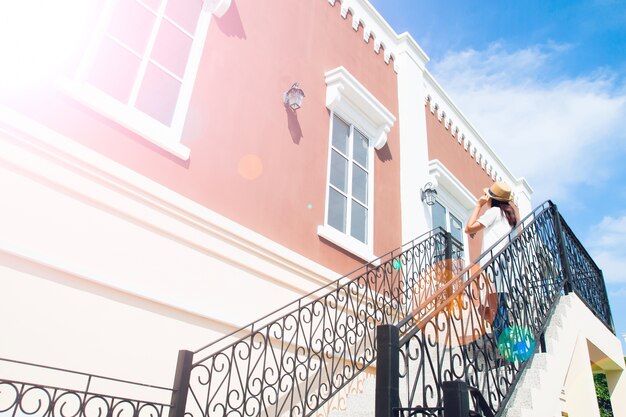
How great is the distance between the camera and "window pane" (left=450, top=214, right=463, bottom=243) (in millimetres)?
9883

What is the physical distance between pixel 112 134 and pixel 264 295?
2.17m

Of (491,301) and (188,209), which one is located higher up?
(188,209)

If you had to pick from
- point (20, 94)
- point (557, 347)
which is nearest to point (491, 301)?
point (557, 347)

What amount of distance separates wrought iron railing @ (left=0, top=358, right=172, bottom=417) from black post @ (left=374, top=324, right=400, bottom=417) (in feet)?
4.88

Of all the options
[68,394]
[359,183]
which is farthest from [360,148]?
[68,394]

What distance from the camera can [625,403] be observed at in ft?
21.2

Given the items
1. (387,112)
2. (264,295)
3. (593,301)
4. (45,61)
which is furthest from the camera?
(387,112)

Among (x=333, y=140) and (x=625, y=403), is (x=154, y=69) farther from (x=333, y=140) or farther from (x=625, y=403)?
(x=625, y=403)

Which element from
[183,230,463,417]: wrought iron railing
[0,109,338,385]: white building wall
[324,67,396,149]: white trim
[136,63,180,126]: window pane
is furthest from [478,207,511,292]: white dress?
[136,63,180,126]: window pane

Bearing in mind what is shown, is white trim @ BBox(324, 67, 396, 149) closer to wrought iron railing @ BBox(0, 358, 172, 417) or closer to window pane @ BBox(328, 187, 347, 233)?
window pane @ BBox(328, 187, 347, 233)

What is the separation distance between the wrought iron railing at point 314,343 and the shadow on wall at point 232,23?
3.21 metres

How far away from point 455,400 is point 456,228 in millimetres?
8110

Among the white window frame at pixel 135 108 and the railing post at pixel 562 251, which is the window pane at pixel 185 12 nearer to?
the white window frame at pixel 135 108

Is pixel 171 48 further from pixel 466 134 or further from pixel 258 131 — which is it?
pixel 466 134
